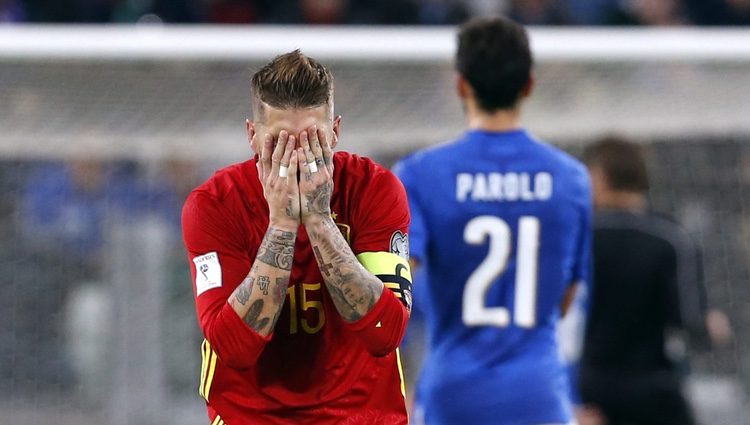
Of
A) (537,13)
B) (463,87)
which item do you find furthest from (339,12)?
(463,87)

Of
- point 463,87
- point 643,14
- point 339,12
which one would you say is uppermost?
point 339,12

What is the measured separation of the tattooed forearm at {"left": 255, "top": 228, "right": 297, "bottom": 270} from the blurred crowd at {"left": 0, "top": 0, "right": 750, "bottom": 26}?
6.44m

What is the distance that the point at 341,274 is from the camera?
2711mm

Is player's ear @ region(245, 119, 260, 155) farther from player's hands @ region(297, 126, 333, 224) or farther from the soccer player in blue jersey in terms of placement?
the soccer player in blue jersey

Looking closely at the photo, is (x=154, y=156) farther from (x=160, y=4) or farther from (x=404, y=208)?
(x=404, y=208)

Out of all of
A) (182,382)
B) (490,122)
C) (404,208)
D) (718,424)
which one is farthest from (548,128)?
(404,208)

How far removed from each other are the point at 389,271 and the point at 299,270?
0.69ft

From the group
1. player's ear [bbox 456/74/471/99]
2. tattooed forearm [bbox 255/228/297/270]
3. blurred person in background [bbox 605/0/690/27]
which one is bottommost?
tattooed forearm [bbox 255/228/297/270]

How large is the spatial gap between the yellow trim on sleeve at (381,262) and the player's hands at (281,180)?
22 cm

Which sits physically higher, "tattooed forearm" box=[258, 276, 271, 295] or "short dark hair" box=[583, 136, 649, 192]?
"tattooed forearm" box=[258, 276, 271, 295]

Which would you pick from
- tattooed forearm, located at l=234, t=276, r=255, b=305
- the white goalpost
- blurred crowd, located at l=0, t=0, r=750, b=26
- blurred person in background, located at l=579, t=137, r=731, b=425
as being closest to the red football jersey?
tattooed forearm, located at l=234, t=276, r=255, b=305

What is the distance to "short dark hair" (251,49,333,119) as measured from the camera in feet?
8.86

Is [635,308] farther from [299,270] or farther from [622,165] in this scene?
[299,270]

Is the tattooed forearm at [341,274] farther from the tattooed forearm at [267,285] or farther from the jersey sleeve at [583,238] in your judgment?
the jersey sleeve at [583,238]
